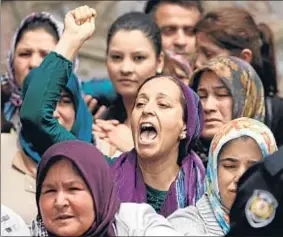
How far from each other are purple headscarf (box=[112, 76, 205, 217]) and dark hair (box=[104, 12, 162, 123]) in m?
0.82

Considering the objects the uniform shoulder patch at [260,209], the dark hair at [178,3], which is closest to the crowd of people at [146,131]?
the uniform shoulder patch at [260,209]

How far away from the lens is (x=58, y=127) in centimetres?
625

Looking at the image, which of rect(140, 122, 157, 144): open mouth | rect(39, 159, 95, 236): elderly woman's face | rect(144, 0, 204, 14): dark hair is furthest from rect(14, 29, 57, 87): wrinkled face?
rect(39, 159, 95, 236): elderly woman's face

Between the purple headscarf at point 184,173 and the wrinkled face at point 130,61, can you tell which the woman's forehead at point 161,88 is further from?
the wrinkled face at point 130,61

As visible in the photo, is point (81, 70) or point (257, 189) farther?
point (81, 70)

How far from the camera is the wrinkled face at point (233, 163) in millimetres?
5766

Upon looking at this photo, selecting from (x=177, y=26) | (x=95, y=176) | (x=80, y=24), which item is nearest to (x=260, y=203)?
(x=95, y=176)

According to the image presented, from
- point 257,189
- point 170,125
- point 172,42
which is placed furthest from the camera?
point 172,42

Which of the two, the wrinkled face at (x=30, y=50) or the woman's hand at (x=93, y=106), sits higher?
the wrinkled face at (x=30, y=50)

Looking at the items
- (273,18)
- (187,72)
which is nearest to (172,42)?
(187,72)

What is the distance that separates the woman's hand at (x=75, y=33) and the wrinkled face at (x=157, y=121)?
0.31 m

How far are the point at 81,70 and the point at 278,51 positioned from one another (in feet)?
3.94

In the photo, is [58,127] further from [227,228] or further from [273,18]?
[273,18]

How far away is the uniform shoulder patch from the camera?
17.6 ft
